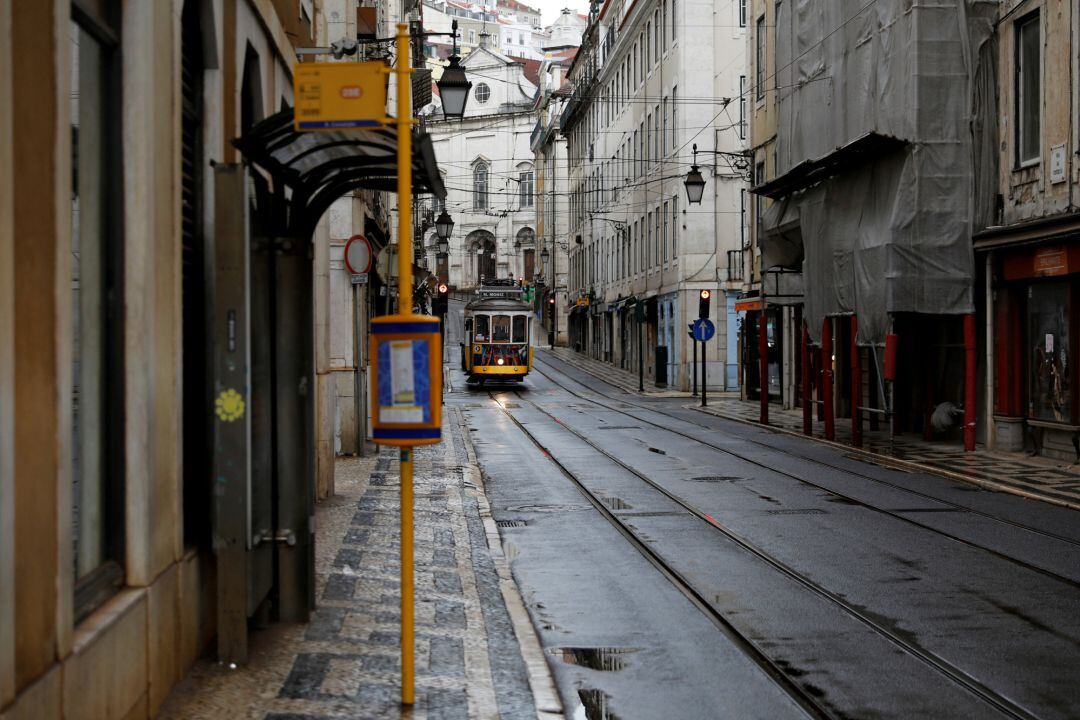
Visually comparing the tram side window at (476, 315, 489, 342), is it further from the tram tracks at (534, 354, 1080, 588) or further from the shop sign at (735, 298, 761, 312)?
the tram tracks at (534, 354, 1080, 588)

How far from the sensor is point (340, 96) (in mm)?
6629

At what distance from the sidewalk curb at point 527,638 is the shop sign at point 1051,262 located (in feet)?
32.1

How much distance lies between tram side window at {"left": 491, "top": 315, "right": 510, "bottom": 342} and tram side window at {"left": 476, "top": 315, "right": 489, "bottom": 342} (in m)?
0.26

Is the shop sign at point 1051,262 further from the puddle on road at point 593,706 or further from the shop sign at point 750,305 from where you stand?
the shop sign at point 750,305

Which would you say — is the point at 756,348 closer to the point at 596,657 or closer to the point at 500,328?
the point at 500,328

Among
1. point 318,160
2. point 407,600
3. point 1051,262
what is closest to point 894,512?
point 1051,262

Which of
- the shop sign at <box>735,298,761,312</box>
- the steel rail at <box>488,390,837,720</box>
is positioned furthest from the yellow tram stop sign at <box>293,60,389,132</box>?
the shop sign at <box>735,298,761,312</box>

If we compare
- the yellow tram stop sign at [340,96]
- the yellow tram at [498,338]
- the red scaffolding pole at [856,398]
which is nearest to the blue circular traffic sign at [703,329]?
the red scaffolding pole at [856,398]

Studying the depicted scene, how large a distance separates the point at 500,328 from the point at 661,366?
6.05 meters

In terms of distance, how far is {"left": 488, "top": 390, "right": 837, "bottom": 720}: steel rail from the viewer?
21.5 feet

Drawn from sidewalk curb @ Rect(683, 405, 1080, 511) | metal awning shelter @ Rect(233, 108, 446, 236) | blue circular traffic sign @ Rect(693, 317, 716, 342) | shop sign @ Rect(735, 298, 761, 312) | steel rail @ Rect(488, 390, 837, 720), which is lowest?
sidewalk curb @ Rect(683, 405, 1080, 511)

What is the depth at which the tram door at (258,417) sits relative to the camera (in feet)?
22.9

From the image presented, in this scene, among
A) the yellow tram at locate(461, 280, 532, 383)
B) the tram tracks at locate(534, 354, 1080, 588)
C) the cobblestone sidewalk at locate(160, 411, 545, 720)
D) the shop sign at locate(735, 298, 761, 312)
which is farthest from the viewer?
the yellow tram at locate(461, 280, 532, 383)

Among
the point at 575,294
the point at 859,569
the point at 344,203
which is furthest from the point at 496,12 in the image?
the point at 859,569
